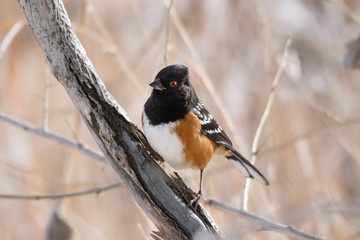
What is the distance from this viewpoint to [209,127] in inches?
81.6

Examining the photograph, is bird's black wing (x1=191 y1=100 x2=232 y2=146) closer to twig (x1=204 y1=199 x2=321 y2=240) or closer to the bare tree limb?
twig (x1=204 y1=199 x2=321 y2=240)

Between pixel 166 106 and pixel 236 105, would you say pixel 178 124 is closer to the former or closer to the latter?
pixel 166 106

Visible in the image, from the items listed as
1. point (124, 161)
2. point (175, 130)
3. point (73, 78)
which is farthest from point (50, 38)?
point (175, 130)

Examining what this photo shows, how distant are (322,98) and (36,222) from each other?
2.27 m

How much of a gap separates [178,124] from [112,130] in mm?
401

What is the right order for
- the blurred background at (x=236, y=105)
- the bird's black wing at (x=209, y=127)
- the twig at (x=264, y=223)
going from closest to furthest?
the twig at (x=264, y=223) < the bird's black wing at (x=209, y=127) < the blurred background at (x=236, y=105)

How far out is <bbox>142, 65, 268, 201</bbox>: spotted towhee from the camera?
1875mm

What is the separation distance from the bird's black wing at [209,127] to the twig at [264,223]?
0.29 m

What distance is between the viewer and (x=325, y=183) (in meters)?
2.90

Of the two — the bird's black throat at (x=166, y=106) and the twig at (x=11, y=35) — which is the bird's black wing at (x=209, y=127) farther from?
the twig at (x=11, y=35)

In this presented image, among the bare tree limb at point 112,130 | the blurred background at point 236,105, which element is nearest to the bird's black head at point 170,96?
the bare tree limb at point 112,130

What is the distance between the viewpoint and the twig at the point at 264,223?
1696 mm

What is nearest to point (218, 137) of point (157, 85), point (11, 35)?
point (157, 85)

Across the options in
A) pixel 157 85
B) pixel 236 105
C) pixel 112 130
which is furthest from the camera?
pixel 236 105
